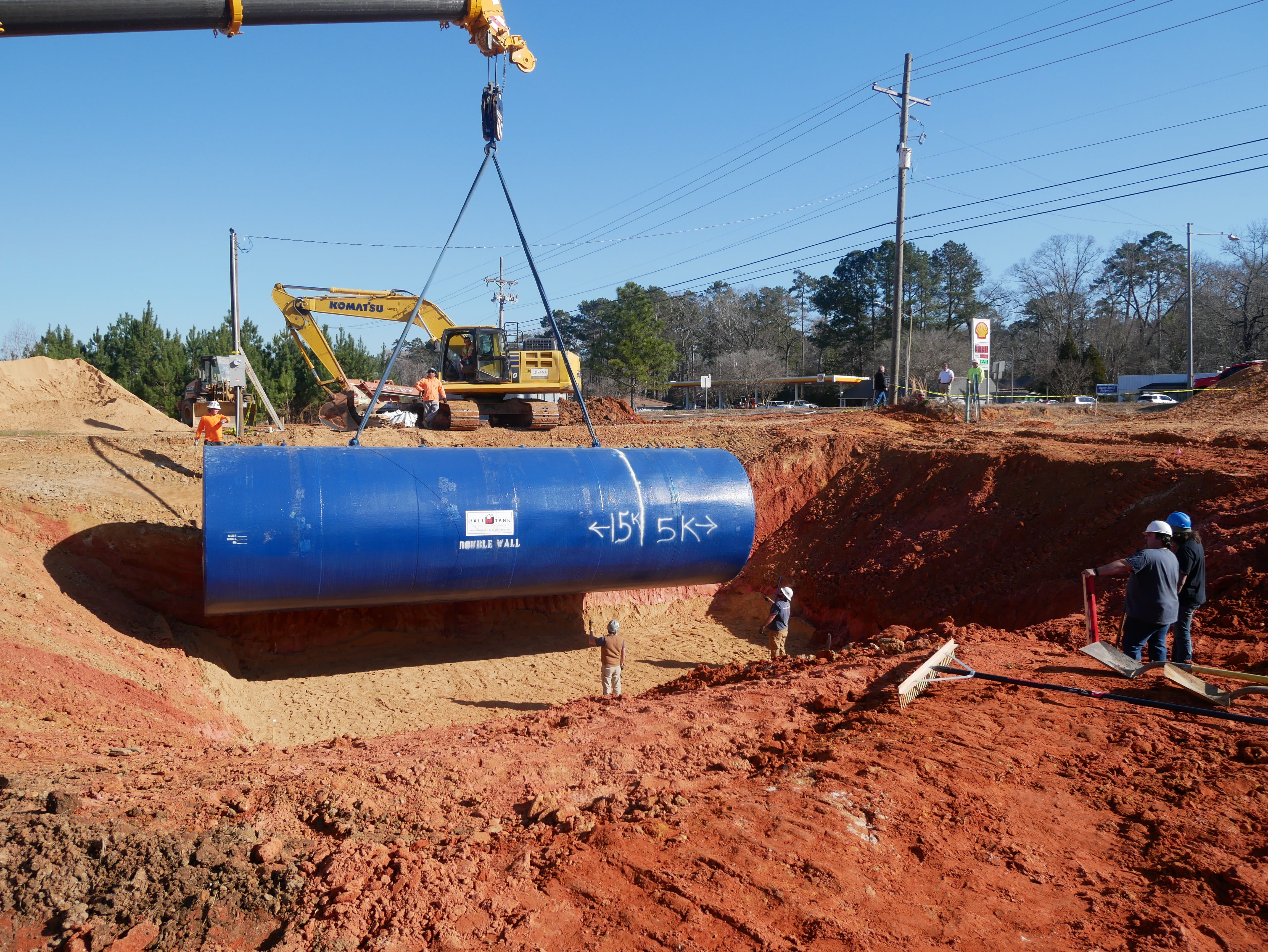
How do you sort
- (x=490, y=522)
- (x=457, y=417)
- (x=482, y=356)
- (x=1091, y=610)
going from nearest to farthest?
(x=1091, y=610) → (x=490, y=522) → (x=457, y=417) → (x=482, y=356)

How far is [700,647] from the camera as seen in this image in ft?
40.7

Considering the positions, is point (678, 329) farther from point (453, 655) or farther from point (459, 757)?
point (459, 757)

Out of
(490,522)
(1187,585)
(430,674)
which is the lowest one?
(430,674)

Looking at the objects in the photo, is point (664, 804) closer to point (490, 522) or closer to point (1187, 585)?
point (1187, 585)

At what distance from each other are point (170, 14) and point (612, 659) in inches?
289

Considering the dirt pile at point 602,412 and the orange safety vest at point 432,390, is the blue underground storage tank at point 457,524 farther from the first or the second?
the dirt pile at point 602,412

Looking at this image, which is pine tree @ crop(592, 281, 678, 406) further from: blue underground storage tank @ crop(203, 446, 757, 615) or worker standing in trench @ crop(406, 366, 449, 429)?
blue underground storage tank @ crop(203, 446, 757, 615)

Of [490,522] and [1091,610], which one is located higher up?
[490,522]

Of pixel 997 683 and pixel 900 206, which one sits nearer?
pixel 997 683

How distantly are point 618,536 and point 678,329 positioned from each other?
6405cm

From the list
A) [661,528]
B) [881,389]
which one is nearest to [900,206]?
[881,389]

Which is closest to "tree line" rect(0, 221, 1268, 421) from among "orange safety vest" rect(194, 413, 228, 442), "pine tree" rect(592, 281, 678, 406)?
"pine tree" rect(592, 281, 678, 406)

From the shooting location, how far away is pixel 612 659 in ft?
31.2

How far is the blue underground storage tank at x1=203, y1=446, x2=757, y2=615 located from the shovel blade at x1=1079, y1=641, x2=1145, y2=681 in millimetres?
5075
